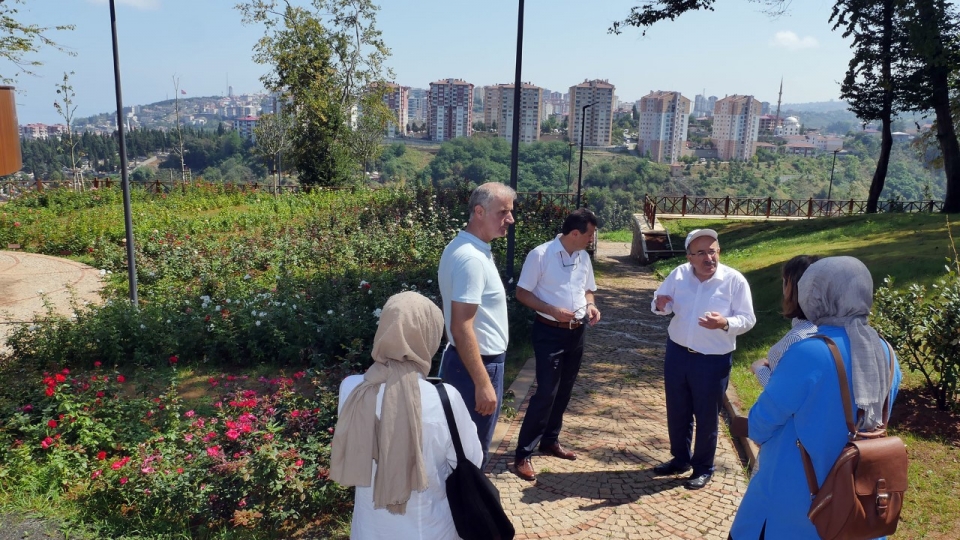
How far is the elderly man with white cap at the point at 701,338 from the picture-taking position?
407 cm

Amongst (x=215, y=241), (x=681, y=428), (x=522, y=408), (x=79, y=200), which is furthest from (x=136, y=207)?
(x=681, y=428)

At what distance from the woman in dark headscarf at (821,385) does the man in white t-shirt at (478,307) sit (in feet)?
4.14

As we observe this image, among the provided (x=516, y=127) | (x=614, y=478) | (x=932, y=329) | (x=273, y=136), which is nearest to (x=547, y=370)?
(x=614, y=478)

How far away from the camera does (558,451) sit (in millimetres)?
→ 4754

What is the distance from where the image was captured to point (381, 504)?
2.18 meters

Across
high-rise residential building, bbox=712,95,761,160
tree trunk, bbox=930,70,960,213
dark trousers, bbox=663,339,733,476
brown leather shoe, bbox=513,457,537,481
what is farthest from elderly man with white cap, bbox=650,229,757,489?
high-rise residential building, bbox=712,95,761,160

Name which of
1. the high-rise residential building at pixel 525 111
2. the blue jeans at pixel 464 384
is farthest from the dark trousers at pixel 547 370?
the high-rise residential building at pixel 525 111

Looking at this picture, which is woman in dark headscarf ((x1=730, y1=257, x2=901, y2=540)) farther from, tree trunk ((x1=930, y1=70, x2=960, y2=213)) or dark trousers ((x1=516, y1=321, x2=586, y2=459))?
tree trunk ((x1=930, y1=70, x2=960, y2=213))

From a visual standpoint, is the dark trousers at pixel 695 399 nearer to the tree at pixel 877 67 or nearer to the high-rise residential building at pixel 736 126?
the tree at pixel 877 67

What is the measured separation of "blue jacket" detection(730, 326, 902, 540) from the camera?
7.54ft

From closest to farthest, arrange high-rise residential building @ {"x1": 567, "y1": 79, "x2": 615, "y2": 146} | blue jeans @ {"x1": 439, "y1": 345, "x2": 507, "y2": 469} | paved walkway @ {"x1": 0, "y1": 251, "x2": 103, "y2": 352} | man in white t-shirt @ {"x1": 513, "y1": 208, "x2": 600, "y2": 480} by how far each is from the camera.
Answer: blue jeans @ {"x1": 439, "y1": 345, "x2": 507, "y2": 469} < man in white t-shirt @ {"x1": 513, "y1": 208, "x2": 600, "y2": 480} < paved walkway @ {"x1": 0, "y1": 251, "x2": 103, "y2": 352} < high-rise residential building @ {"x1": 567, "y1": 79, "x2": 615, "y2": 146}

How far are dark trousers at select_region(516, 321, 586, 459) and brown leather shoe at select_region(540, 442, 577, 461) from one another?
0.86 ft

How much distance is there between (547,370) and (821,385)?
2.23 metres

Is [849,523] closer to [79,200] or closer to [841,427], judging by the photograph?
[841,427]
